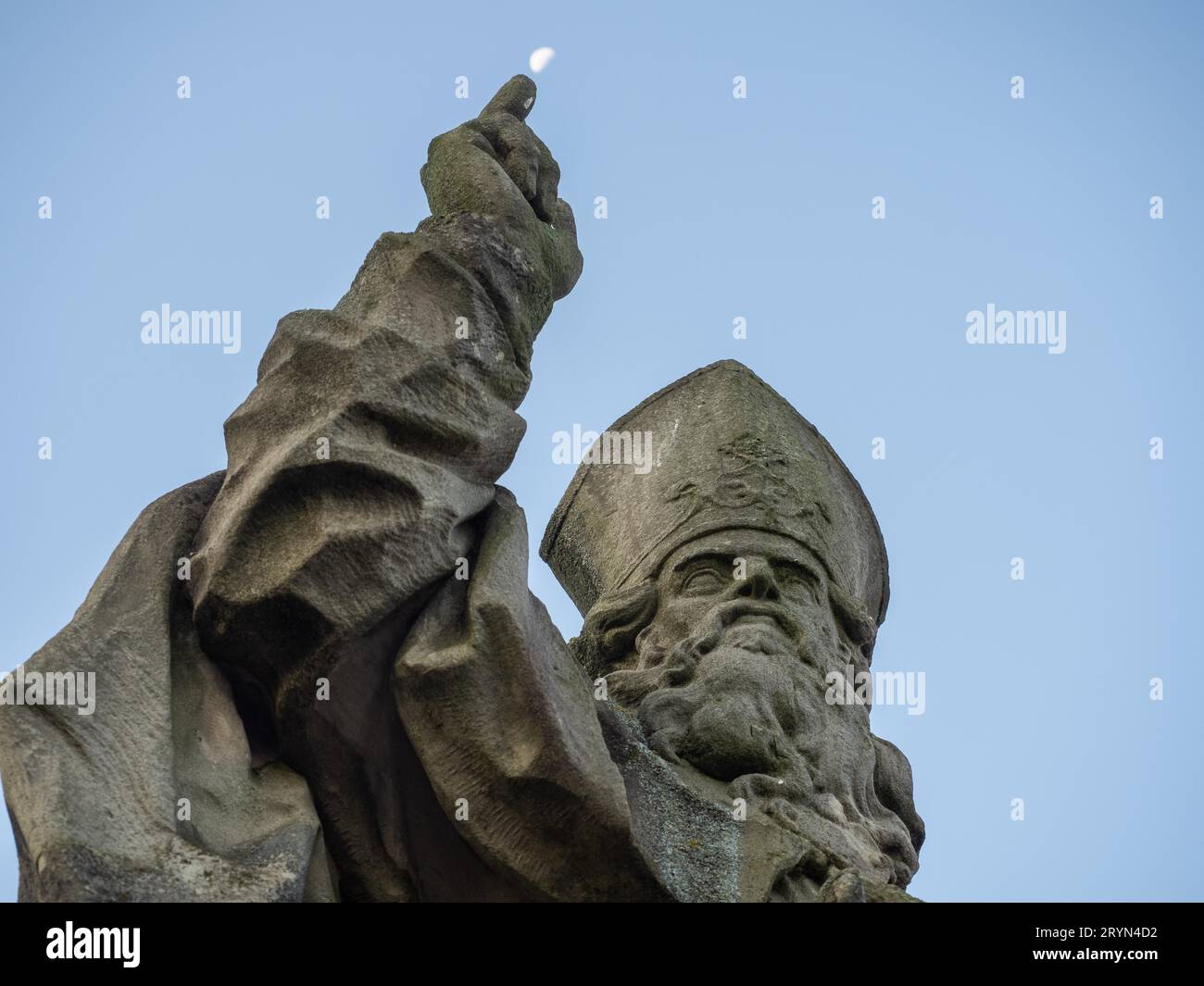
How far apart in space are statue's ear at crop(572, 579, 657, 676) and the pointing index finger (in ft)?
5.09

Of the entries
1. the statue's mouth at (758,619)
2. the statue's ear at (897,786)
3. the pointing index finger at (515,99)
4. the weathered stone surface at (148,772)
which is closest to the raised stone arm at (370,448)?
the weathered stone surface at (148,772)

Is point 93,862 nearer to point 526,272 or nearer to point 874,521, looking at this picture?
point 526,272

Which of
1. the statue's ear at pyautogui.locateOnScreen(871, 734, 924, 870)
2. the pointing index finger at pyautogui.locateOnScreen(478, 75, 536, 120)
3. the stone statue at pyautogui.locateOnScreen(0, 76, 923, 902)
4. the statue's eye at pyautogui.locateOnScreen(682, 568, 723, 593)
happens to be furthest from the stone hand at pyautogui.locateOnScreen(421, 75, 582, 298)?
the statue's ear at pyautogui.locateOnScreen(871, 734, 924, 870)

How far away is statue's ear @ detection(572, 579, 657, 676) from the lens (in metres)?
6.32

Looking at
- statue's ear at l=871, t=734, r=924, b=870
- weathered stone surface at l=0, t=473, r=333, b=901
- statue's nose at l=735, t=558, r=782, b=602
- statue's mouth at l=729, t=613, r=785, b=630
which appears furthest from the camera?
statue's nose at l=735, t=558, r=782, b=602

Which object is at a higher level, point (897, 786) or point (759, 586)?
point (759, 586)

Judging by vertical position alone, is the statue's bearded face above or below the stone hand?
below

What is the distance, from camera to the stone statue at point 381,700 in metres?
3.88

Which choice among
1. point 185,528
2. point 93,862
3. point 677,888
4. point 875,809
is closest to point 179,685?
point 185,528

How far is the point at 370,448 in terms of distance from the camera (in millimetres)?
4266

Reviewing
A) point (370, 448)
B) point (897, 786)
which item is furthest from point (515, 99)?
point (897, 786)

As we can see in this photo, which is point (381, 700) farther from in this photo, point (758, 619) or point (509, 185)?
point (758, 619)

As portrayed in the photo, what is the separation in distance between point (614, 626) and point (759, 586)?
1.70 feet

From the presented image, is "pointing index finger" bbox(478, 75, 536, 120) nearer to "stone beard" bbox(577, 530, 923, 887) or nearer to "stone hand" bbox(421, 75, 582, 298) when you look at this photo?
"stone hand" bbox(421, 75, 582, 298)
